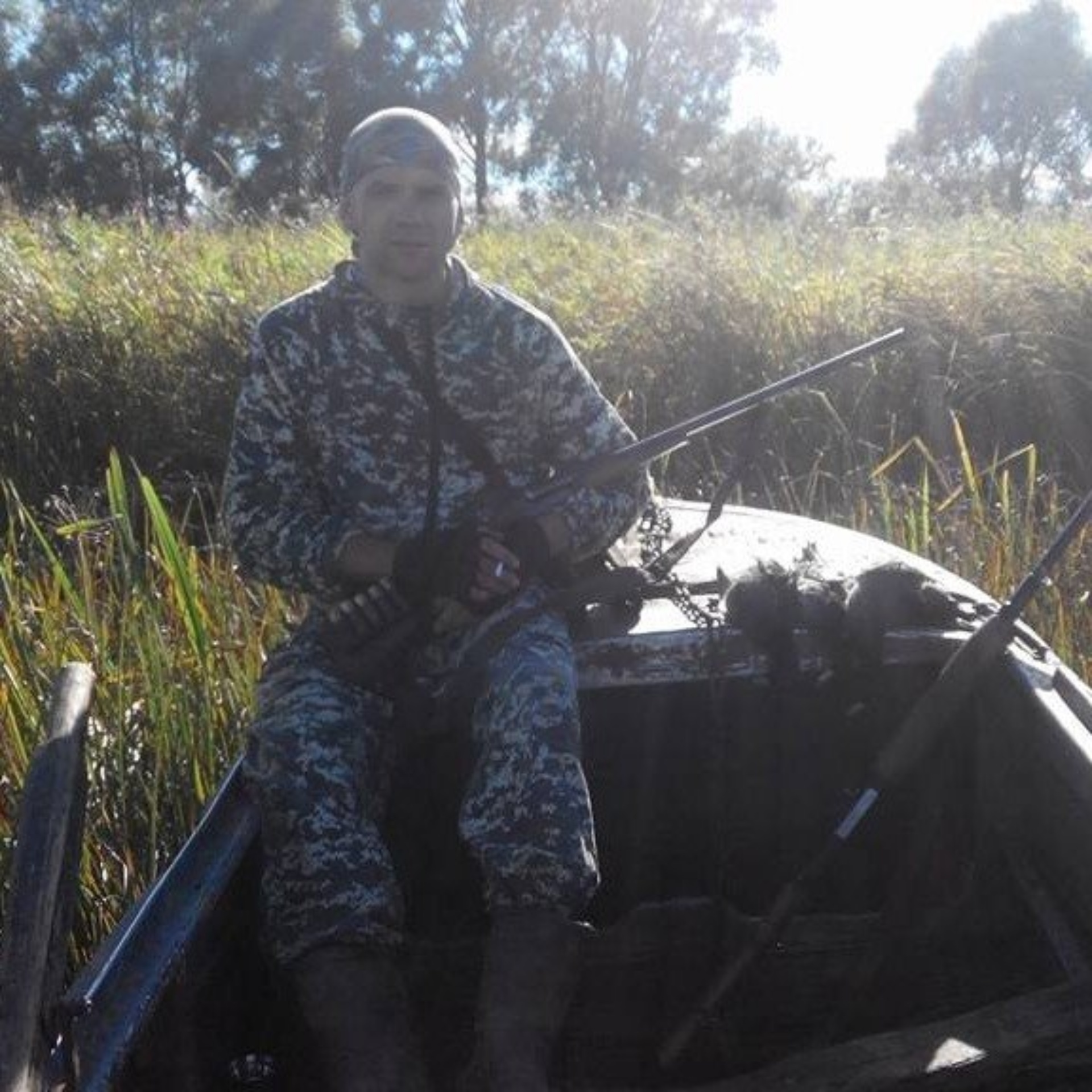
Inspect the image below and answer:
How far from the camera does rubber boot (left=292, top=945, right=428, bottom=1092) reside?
2234mm

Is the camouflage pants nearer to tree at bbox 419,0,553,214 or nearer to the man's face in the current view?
the man's face

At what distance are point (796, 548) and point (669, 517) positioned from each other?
36cm

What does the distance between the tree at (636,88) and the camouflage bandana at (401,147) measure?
2038 cm

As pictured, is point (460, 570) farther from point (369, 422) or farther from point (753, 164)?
point (753, 164)

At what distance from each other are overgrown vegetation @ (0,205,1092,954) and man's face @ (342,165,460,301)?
1.73 m

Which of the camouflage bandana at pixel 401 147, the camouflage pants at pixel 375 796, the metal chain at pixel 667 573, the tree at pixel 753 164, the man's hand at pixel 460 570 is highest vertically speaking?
the tree at pixel 753 164

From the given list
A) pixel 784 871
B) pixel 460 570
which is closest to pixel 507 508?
pixel 460 570

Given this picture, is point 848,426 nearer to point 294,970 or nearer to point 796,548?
point 796,548

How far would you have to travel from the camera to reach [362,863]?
2547mm

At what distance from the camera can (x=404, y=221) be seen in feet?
10.2

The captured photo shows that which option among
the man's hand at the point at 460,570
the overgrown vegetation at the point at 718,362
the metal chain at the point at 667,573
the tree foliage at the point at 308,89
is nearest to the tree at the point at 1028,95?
the tree foliage at the point at 308,89

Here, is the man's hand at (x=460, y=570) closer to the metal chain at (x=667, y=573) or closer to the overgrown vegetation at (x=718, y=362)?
the metal chain at (x=667, y=573)

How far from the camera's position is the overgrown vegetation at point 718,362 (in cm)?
555

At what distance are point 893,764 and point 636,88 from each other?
25.5m
